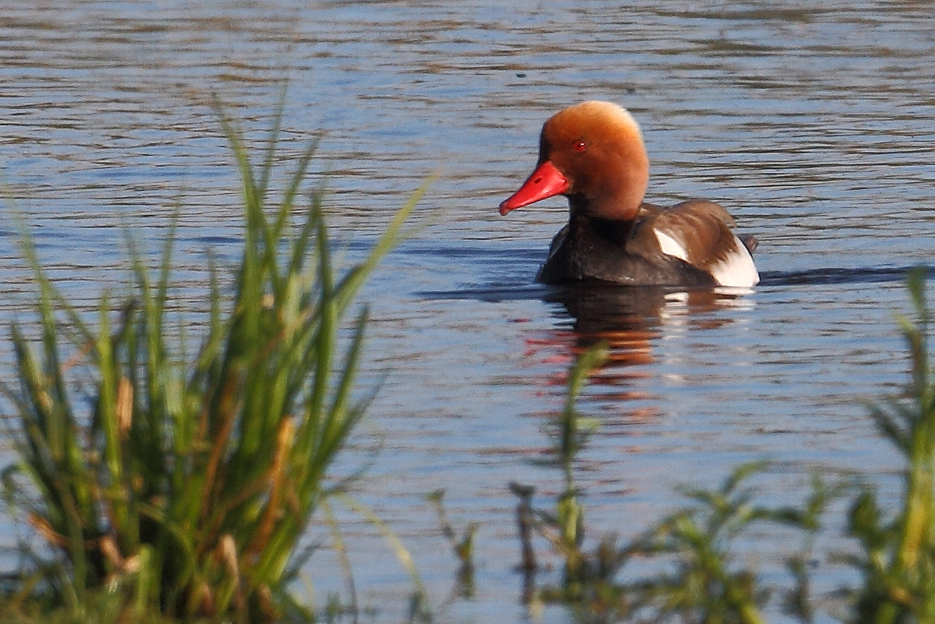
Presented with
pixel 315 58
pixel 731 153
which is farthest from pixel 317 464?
pixel 315 58

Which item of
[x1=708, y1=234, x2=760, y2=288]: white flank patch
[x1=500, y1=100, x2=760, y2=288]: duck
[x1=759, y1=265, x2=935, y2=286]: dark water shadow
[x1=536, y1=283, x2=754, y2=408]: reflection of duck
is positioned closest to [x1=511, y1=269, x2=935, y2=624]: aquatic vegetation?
[x1=536, y1=283, x2=754, y2=408]: reflection of duck

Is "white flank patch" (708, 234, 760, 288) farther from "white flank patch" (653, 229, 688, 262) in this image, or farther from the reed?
the reed

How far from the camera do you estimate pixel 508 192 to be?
13328 millimetres

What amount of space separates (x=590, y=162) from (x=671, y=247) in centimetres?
66

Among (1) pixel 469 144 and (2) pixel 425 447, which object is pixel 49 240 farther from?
(2) pixel 425 447

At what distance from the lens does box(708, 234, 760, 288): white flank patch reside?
425 inches

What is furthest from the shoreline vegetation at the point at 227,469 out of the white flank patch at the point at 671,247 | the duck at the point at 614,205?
the white flank patch at the point at 671,247

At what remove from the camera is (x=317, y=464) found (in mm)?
4641

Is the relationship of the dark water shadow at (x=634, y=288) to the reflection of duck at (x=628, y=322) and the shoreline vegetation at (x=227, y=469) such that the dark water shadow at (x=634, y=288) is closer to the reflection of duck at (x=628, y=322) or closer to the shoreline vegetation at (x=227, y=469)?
the reflection of duck at (x=628, y=322)

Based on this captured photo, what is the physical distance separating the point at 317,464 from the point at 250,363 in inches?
11.6

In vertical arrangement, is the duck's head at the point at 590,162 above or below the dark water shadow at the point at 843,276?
above

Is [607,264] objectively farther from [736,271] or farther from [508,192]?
Answer: [508,192]

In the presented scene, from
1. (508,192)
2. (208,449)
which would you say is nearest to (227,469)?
(208,449)

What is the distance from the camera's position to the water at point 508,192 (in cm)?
659
